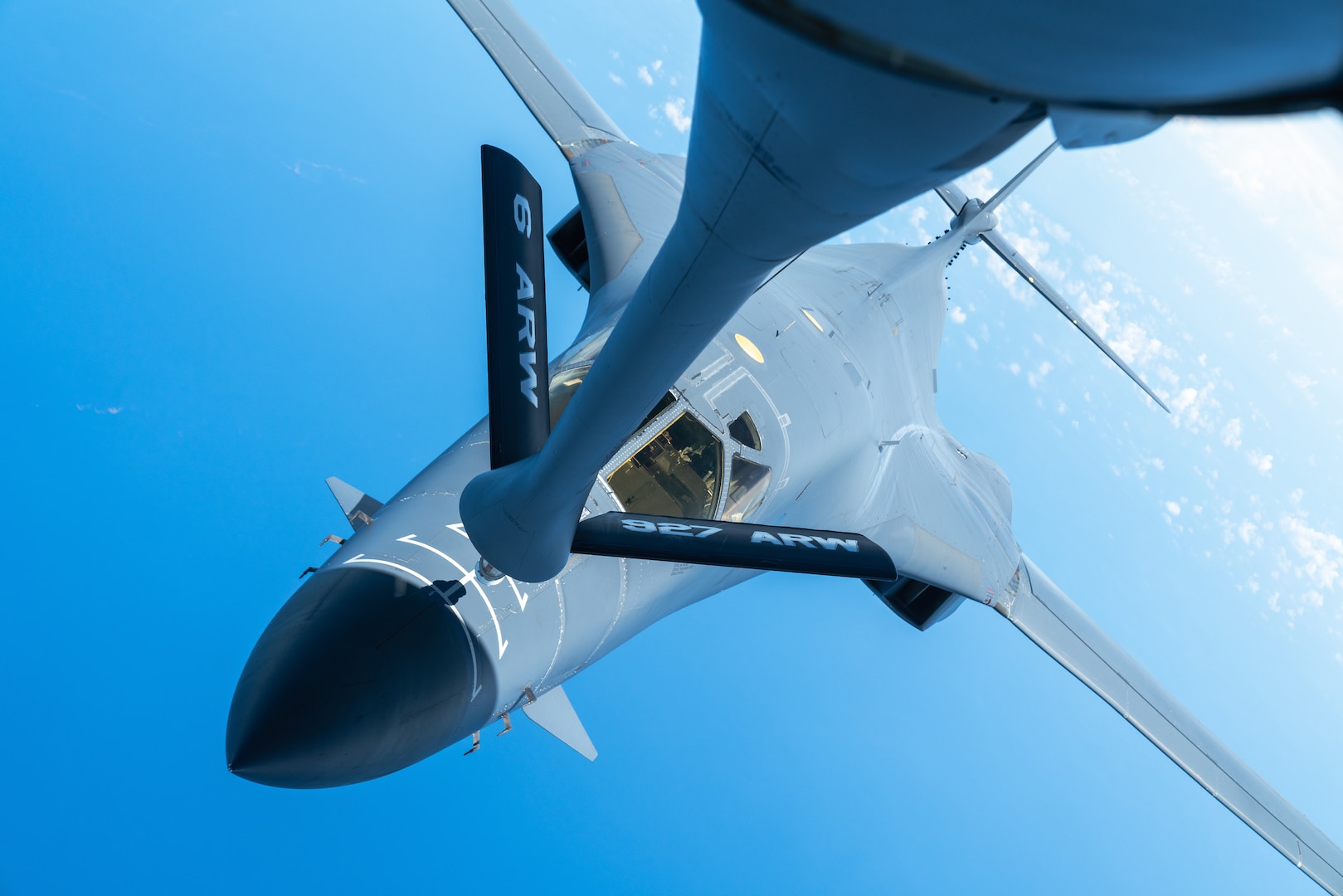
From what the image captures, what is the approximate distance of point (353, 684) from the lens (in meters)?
4.76

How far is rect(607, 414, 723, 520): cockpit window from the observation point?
19.6 ft

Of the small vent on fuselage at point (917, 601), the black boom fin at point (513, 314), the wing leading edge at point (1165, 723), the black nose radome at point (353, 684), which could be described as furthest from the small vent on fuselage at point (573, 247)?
the black boom fin at point (513, 314)

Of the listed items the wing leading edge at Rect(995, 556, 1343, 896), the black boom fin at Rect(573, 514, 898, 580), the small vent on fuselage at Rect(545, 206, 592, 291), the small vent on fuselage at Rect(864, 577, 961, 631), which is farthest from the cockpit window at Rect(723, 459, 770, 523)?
the small vent on fuselage at Rect(545, 206, 592, 291)

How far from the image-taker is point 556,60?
11742 millimetres

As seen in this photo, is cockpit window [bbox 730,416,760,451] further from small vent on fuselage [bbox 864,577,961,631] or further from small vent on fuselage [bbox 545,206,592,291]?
small vent on fuselage [bbox 545,206,592,291]

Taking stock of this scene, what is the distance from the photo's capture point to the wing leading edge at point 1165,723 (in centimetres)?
960

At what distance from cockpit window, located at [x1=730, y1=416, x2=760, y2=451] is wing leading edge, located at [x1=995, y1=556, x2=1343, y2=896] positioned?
5270 millimetres

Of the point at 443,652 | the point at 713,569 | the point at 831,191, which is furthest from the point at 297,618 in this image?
the point at 831,191

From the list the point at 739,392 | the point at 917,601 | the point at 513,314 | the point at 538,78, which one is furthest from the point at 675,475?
the point at 538,78

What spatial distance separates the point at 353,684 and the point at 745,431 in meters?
3.58

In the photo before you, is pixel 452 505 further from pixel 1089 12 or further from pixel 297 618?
pixel 1089 12

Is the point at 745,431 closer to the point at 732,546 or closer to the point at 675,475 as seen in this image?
the point at 675,475

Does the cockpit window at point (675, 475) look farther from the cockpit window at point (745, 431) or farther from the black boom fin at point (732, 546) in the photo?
the black boom fin at point (732, 546)

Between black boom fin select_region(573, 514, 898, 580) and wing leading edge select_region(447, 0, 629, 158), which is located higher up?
wing leading edge select_region(447, 0, 629, 158)
